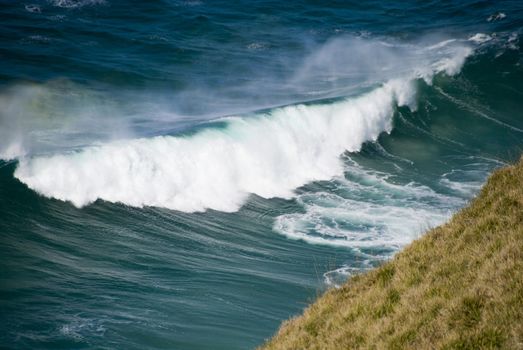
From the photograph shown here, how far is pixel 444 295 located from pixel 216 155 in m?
16.6

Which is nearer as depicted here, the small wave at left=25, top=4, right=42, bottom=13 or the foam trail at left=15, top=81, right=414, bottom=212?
the foam trail at left=15, top=81, right=414, bottom=212

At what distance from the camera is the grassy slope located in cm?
652

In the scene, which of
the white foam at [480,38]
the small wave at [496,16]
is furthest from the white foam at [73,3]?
the small wave at [496,16]

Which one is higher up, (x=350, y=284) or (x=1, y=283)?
(x=350, y=284)

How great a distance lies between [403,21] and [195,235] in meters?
37.3

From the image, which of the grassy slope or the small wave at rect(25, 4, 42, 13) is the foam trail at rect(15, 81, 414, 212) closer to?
the grassy slope

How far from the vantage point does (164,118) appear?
2736cm

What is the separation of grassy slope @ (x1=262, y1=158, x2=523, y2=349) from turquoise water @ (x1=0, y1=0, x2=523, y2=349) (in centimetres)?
342

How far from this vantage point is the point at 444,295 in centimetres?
736

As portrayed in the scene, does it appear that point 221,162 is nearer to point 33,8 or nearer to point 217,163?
point 217,163

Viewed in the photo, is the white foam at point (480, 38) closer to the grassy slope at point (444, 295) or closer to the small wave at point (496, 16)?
the small wave at point (496, 16)

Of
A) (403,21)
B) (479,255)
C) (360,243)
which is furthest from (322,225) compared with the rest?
(403,21)

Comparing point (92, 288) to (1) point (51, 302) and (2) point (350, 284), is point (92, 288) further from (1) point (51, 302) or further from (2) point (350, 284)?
(2) point (350, 284)

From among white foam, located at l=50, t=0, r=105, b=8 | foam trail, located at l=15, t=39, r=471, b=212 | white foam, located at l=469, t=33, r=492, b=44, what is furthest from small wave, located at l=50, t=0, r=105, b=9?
white foam, located at l=469, t=33, r=492, b=44
